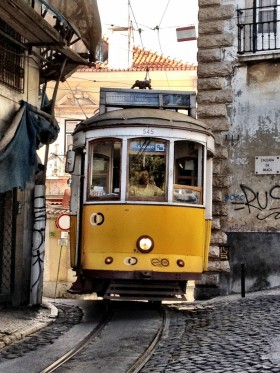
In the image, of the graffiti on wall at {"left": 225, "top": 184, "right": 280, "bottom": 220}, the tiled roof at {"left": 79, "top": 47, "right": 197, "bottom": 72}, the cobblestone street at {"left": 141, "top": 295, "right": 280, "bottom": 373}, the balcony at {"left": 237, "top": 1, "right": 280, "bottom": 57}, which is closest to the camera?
the cobblestone street at {"left": 141, "top": 295, "right": 280, "bottom": 373}

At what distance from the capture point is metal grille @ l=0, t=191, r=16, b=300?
11.3 metres

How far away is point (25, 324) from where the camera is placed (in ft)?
30.4

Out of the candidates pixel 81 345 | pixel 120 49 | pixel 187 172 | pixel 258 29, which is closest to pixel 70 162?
pixel 187 172

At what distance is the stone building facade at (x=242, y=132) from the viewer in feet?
41.2

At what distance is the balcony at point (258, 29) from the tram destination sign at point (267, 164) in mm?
1967

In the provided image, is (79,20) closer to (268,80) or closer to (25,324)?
(268,80)

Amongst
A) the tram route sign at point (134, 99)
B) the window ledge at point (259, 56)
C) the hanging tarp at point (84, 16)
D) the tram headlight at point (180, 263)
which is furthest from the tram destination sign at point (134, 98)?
the tram headlight at point (180, 263)

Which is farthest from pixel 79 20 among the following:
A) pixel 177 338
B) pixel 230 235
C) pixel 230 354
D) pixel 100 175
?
pixel 230 354

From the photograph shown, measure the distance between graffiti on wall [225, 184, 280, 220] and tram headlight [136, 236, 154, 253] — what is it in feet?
11.2

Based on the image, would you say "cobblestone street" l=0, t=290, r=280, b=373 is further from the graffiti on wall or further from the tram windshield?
the tram windshield

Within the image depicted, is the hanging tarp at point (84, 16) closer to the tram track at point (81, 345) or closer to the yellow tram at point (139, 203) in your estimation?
the yellow tram at point (139, 203)

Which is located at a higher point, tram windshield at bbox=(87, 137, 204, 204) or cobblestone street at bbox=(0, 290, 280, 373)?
tram windshield at bbox=(87, 137, 204, 204)

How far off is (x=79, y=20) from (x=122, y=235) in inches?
195

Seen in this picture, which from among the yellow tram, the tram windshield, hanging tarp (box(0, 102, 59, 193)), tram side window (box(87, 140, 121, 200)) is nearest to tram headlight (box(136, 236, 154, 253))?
the yellow tram
